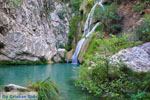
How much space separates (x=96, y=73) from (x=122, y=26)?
16000mm

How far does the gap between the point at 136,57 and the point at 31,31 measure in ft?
58.7

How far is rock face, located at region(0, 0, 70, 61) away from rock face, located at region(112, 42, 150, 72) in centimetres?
1570

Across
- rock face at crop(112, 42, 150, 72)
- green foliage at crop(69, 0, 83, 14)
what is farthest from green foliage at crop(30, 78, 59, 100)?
green foliage at crop(69, 0, 83, 14)

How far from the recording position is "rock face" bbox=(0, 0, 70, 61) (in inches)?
749

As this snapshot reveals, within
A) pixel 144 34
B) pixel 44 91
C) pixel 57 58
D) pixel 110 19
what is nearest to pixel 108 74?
pixel 44 91

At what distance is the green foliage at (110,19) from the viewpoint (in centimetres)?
2061

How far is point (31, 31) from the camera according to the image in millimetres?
22016

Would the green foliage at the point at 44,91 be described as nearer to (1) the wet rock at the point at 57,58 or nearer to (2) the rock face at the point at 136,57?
(2) the rock face at the point at 136,57

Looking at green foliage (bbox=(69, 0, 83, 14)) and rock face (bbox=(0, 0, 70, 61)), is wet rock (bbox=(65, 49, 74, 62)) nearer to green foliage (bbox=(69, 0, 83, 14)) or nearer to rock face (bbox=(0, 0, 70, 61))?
rock face (bbox=(0, 0, 70, 61))

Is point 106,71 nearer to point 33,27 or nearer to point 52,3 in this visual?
point 33,27

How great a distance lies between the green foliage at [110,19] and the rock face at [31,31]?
8.43 metres

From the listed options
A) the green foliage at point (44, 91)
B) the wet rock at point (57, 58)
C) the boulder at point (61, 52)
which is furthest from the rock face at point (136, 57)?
the wet rock at point (57, 58)

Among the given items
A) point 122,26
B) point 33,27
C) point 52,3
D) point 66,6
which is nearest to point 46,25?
point 33,27

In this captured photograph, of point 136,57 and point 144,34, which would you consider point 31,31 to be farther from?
point 136,57
